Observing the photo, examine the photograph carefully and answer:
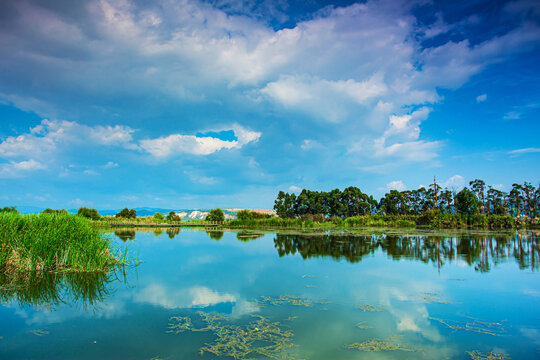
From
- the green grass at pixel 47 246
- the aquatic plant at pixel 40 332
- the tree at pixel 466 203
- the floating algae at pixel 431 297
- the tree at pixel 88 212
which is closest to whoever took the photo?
the aquatic plant at pixel 40 332

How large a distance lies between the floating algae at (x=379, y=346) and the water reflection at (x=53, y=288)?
6.21 metres

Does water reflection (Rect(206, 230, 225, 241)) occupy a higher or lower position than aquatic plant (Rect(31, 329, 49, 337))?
lower

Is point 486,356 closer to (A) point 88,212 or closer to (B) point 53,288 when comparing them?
(B) point 53,288

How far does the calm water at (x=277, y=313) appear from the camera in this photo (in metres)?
4.85

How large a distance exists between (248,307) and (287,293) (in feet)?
5.21

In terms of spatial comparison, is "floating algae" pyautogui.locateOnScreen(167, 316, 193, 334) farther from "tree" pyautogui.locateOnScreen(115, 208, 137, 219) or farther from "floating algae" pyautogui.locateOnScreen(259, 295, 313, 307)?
"tree" pyautogui.locateOnScreen(115, 208, 137, 219)

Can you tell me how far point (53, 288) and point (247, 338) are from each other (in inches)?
259

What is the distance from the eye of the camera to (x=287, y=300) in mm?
7441

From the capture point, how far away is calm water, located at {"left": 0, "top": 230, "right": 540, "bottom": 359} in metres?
4.85

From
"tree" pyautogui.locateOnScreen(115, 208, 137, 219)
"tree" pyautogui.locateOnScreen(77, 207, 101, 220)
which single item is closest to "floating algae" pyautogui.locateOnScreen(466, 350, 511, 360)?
"tree" pyautogui.locateOnScreen(77, 207, 101, 220)

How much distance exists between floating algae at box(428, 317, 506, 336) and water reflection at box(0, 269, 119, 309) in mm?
8017

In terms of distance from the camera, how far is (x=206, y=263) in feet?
44.5

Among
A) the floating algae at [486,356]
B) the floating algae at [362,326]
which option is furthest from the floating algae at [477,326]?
the floating algae at [362,326]

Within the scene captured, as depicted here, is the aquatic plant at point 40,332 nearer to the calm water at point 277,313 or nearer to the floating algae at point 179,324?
the calm water at point 277,313
